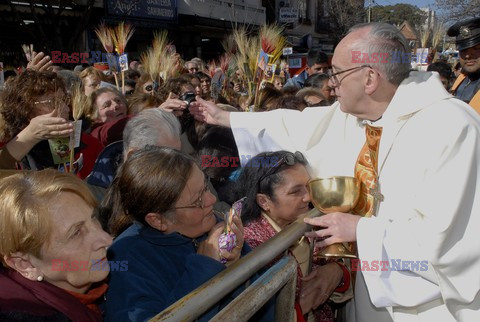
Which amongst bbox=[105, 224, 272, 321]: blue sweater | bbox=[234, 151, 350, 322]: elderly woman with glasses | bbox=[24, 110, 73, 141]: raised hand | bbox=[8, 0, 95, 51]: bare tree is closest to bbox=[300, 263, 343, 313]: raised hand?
bbox=[234, 151, 350, 322]: elderly woman with glasses

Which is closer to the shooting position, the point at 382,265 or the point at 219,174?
the point at 382,265

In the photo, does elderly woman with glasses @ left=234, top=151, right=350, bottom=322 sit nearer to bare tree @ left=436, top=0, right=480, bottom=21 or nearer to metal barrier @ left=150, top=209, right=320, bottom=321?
metal barrier @ left=150, top=209, right=320, bottom=321

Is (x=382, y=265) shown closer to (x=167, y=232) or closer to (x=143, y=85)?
(x=167, y=232)

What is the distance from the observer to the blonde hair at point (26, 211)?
4.83 feet

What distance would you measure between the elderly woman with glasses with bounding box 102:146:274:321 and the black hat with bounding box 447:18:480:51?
453 cm

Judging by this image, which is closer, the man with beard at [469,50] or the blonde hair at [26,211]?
the blonde hair at [26,211]

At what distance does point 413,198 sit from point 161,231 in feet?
3.89

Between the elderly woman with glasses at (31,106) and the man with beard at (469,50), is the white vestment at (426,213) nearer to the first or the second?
the elderly woman with glasses at (31,106)

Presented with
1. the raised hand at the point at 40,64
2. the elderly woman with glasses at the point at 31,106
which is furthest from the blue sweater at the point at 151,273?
the raised hand at the point at 40,64

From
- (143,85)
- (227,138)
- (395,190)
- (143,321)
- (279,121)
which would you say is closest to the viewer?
(143,321)

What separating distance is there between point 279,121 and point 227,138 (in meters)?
0.53

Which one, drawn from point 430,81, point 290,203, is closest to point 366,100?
point 430,81

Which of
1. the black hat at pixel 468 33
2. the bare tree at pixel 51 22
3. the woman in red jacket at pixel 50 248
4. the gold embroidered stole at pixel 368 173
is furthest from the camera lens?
the bare tree at pixel 51 22

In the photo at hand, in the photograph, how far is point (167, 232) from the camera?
2.00m
